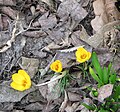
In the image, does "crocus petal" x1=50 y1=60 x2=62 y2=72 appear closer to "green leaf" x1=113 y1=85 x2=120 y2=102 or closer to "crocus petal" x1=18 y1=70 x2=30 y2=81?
"crocus petal" x1=18 y1=70 x2=30 y2=81

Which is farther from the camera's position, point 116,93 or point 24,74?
point 24,74

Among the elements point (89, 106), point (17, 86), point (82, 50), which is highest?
point (82, 50)

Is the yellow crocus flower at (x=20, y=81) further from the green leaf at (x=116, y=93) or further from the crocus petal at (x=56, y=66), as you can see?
the green leaf at (x=116, y=93)

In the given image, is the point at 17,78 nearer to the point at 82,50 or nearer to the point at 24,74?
the point at 24,74

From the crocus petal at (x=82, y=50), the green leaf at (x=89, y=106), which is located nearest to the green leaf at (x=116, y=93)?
the green leaf at (x=89, y=106)

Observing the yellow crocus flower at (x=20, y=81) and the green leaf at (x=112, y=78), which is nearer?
the green leaf at (x=112, y=78)

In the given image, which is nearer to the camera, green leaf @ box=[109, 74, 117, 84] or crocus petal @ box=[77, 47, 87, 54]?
green leaf @ box=[109, 74, 117, 84]

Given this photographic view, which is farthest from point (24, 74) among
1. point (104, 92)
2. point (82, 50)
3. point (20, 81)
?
point (104, 92)

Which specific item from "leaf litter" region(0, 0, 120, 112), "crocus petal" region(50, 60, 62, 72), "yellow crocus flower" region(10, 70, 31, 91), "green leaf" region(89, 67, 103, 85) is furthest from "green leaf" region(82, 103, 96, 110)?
"yellow crocus flower" region(10, 70, 31, 91)

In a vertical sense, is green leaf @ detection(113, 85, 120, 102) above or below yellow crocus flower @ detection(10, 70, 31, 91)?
below

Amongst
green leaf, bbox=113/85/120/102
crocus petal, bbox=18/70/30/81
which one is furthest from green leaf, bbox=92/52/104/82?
crocus petal, bbox=18/70/30/81

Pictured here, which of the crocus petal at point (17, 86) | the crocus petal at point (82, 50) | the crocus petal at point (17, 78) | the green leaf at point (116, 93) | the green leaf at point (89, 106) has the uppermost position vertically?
the crocus petal at point (82, 50)

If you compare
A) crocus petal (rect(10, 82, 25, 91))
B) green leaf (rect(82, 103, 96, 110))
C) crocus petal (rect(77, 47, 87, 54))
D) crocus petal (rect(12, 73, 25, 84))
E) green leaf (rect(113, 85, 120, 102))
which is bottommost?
green leaf (rect(82, 103, 96, 110))

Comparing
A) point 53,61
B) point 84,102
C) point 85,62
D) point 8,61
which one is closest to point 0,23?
point 8,61
